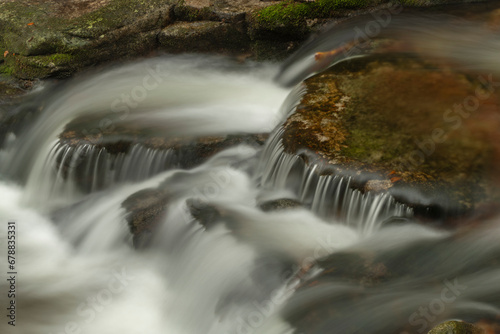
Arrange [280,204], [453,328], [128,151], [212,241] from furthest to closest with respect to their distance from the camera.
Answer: [128,151] → [280,204] → [212,241] → [453,328]

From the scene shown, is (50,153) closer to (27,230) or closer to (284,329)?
(27,230)

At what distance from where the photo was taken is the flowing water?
4.02 meters

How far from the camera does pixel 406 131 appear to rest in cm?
529

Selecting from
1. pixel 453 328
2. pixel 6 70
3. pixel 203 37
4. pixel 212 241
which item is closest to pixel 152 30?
pixel 203 37

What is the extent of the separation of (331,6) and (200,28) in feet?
6.92

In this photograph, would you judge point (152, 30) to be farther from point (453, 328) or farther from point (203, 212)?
point (453, 328)

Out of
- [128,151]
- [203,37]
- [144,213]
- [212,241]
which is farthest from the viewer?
[203,37]

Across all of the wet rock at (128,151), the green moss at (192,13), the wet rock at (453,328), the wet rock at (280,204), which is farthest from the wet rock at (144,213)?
the green moss at (192,13)

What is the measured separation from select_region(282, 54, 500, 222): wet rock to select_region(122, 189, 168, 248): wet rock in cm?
152

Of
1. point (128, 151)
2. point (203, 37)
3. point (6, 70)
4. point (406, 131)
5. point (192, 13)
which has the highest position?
point (192, 13)

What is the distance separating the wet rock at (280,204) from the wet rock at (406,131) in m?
0.47

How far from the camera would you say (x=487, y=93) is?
18.3ft

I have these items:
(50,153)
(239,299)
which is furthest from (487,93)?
(50,153)

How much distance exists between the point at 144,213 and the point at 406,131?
292 cm
